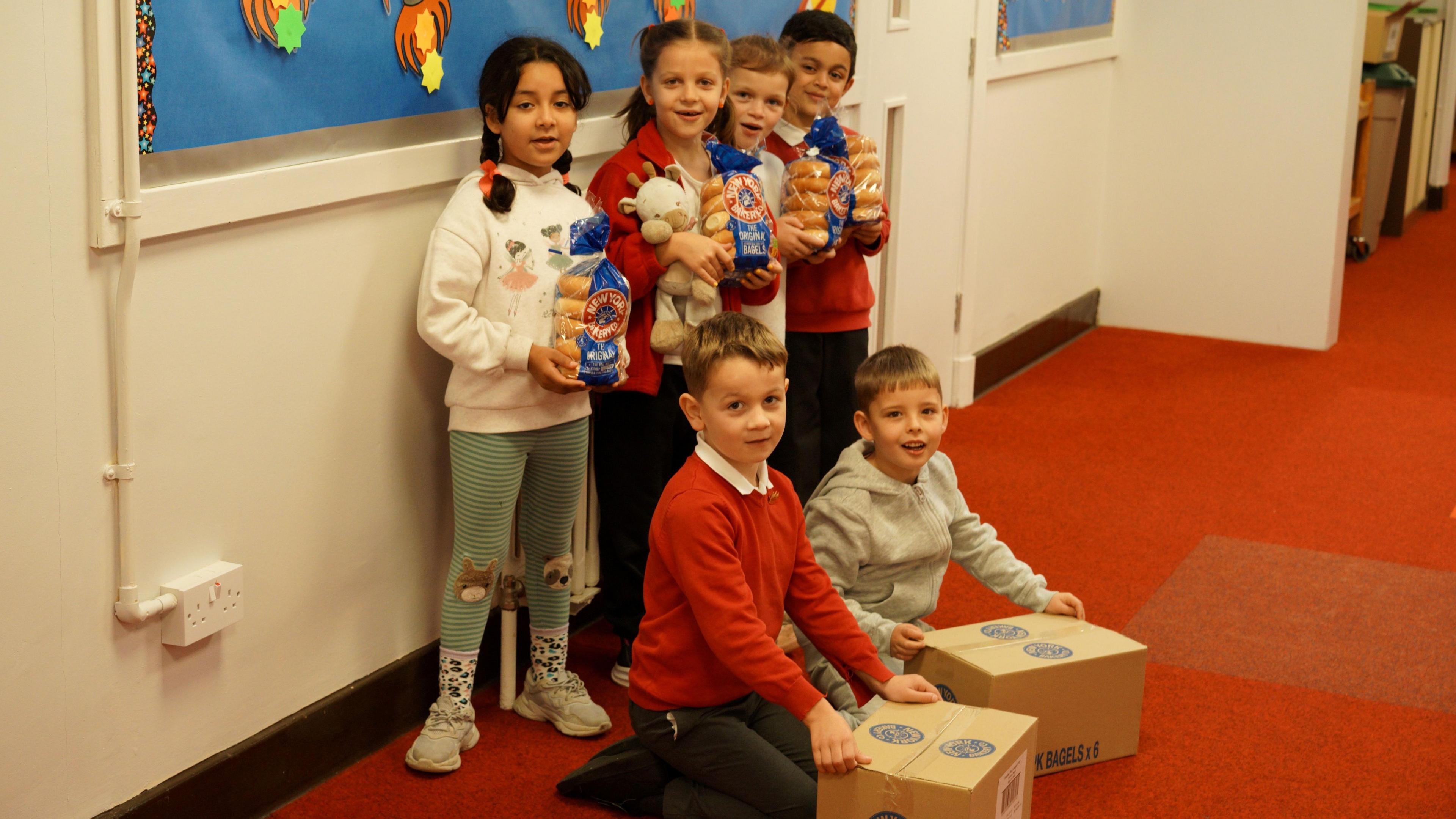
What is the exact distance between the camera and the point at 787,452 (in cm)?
295

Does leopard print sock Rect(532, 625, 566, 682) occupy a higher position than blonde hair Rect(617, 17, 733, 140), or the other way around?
blonde hair Rect(617, 17, 733, 140)

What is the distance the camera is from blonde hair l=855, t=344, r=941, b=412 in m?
2.32

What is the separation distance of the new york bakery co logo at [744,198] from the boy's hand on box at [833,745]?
959 millimetres

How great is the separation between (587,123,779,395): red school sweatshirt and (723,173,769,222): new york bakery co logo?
0.12 metres

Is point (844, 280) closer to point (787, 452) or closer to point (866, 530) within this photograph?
point (787, 452)

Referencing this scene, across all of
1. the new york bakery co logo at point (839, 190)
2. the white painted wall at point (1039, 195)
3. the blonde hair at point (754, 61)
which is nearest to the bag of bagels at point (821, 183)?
the new york bakery co logo at point (839, 190)

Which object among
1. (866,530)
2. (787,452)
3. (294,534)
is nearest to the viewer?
(294,534)

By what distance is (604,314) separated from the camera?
2260 mm

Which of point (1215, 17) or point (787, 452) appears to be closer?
point (787, 452)

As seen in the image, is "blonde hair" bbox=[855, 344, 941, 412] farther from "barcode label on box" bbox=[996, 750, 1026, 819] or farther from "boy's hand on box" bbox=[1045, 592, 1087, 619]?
"barcode label on box" bbox=[996, 750, 1026, 819]

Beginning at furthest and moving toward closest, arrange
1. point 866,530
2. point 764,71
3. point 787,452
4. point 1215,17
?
point 1215,17 < point 787,452 < point 764,71 < point 866,530

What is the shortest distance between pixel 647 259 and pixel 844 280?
66 centimetres

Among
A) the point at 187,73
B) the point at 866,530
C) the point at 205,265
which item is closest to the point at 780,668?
the point at 866,530

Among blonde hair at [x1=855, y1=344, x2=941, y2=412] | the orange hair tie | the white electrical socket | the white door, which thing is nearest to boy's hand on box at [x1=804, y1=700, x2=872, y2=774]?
blonde hair at [x1=855, y1=344, x2=941, y2=412]
